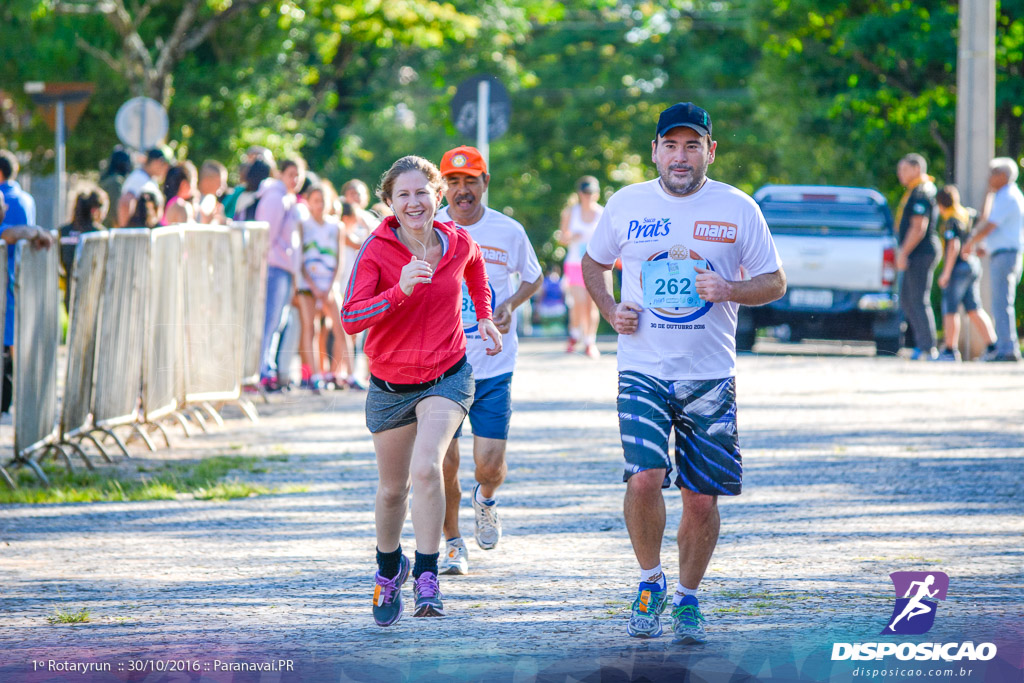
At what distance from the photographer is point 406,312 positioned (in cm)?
584

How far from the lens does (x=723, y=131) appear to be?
46.7 metres

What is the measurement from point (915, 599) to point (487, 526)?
208 cm

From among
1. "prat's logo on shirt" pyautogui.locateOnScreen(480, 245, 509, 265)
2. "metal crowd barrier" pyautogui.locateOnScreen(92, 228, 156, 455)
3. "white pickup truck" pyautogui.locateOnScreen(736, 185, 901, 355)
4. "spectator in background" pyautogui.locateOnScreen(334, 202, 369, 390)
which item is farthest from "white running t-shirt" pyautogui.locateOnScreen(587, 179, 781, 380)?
"white pickup truck" pyautogui.locateOnScreen(736, 185, 901, 355)

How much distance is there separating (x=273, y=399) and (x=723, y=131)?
3449cm

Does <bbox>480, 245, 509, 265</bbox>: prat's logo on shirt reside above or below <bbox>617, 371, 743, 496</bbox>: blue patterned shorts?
above

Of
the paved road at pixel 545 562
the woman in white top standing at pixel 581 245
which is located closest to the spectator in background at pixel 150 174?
the paved road at pixel 545 562

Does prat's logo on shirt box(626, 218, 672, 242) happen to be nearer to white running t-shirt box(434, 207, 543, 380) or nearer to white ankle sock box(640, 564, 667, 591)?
white ankle sock box(640, 564, 667, 591)

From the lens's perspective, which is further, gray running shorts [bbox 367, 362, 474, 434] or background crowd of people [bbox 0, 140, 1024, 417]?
background crowd of people [bbox 0, 140, 1024, 417]

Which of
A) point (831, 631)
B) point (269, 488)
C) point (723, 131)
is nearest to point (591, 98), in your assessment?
point (723, 131)

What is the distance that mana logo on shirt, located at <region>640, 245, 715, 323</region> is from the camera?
18.6ft

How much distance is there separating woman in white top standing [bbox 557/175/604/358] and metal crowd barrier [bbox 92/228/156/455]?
27.2 feet

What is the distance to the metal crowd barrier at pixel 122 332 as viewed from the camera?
992 cm

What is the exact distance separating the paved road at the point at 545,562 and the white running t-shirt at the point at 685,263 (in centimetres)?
99

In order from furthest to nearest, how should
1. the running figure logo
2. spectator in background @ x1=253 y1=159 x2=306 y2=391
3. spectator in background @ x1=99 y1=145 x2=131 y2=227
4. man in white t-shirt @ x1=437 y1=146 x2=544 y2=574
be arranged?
1. spectator in background @ x1=99 y1=145 x2=131 y2=227
2. spectator in background @ x1=253 y1=159 x2=306 y2=391
3. man in white t-shirt @ x1=437 y1=146 x2=544 y2=574
4. the running figure logo
